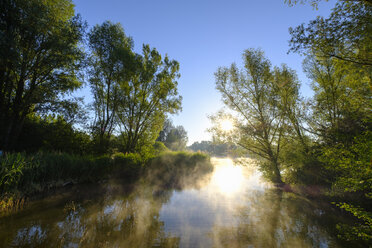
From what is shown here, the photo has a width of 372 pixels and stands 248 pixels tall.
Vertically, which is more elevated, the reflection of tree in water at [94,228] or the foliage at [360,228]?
the foliage at [360,228]

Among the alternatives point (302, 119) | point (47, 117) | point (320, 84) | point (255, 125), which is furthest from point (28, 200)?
point (320, 84)

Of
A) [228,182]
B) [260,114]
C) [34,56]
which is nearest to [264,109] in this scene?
[260,114]

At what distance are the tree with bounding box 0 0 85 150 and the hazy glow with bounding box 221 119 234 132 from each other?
12947 millimetres

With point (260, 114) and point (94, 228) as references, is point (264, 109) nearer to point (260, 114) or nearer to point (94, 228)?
point (260, 114)

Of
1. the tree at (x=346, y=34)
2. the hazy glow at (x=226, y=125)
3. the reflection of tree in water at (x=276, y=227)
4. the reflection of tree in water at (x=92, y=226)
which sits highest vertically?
the tree at (x=346, y=34)

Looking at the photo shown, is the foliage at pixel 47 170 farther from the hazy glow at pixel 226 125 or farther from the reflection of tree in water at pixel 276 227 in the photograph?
the hazy glow at pixel 226 125

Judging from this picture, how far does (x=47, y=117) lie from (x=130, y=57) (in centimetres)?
926

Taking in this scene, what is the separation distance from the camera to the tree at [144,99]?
56.2 feet

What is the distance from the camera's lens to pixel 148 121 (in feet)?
62.0

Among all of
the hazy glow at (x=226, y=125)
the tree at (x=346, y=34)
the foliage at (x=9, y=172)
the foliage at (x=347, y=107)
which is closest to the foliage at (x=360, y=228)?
the foliage at (x=347, y=107)

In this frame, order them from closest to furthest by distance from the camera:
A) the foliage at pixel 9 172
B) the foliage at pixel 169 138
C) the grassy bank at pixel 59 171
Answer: the foliage at pixel 9 172 < the grassy bank at pixel 59 171 < the foliage at pixel 169 138

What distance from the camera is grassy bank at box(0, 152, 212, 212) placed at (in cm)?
604

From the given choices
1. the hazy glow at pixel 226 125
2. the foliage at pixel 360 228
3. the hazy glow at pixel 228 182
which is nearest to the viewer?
the foliage at pixel 360 228

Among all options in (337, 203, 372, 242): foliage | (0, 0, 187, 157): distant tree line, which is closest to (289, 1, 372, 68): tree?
(337, 203, 372, 242): foliage
